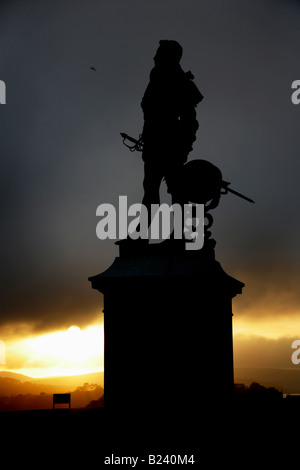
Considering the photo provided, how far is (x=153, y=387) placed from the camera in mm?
12578

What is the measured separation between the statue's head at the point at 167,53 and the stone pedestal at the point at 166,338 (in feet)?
16.0

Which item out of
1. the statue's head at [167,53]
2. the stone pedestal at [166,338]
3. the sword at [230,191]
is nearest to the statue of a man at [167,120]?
the statue's head at [167,53]

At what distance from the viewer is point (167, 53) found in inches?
559

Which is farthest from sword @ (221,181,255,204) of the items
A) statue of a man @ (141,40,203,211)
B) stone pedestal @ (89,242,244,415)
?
stone pedestal @ (89,242,244,415)

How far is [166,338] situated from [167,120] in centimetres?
510

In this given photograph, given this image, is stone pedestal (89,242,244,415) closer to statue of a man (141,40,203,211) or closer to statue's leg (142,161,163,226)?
statue's leg (142,161,163,226)

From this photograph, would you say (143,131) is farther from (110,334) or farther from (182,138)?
(110,334)

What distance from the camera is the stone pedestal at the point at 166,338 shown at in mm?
12555

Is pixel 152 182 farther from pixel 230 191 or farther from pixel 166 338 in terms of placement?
pixel 166 338

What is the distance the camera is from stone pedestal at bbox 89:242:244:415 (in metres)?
12.6

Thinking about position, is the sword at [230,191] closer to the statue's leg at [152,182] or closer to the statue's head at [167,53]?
the statue's leg at [152,182]

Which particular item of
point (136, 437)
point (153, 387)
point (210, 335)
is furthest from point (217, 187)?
point (136, 437)

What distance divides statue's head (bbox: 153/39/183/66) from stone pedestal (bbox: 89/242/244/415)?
4883 millimetres

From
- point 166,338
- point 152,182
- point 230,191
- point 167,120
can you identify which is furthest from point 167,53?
point 166,338
